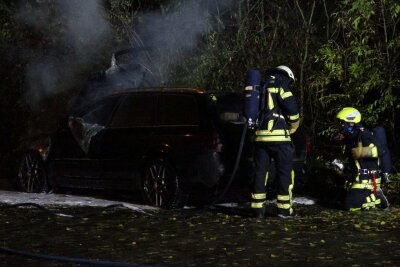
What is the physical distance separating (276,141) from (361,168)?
56.3 inches

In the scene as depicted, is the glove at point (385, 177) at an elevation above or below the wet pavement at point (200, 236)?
above

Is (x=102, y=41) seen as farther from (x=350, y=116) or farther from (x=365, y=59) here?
(x=350, y=116)

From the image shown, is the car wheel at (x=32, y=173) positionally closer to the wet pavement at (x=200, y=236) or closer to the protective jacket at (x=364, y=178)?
the wet pavement at (x=200, y=236)

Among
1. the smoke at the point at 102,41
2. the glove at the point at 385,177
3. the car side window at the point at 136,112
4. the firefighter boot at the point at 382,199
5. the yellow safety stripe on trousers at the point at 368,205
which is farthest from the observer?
the smoke at the point at 102,41

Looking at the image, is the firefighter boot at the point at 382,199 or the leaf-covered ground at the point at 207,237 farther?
the firefighter boot at the point at 382,199

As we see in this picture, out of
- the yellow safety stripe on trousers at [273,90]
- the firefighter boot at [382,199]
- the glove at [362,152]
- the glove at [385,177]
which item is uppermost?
the yellow safety stripe on trousers at [273,90]

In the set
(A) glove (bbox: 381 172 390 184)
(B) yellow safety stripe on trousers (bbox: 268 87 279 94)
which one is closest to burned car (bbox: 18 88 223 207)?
(B) yellow safety stripe on trousers (bbox: 268 87 279 94)

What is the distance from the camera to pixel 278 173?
9.48 m

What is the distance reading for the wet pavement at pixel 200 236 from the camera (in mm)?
6918

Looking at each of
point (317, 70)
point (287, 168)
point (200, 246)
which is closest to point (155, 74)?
point (317, 70)

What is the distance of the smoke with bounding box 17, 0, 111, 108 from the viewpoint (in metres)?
16.5

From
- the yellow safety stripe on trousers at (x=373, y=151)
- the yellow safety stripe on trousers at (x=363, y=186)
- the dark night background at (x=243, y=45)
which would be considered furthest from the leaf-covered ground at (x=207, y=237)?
the dark night background at (x=243, y=45)

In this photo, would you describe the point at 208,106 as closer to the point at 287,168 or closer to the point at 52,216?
the point at 287,168

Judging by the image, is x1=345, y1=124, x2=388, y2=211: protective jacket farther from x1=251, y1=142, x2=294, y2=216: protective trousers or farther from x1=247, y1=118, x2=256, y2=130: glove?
x1=247, y1=118, x2=256, y2=130: glove
